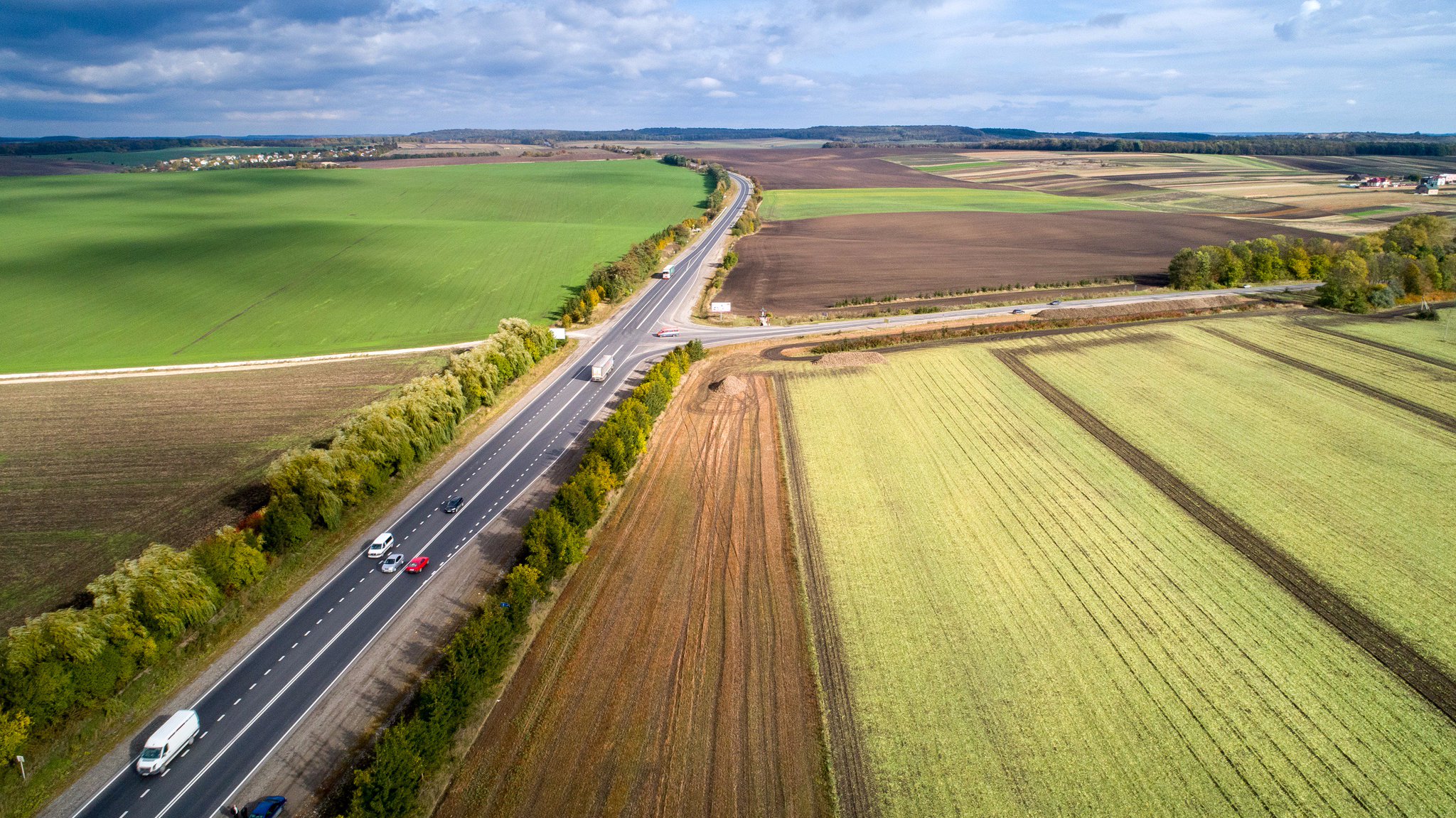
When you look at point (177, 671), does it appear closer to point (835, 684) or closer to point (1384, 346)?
point (835, 684)

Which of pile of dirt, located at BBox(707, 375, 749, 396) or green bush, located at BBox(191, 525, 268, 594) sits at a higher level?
pile of dirt, located at BBox(707, 375, 749, 396)

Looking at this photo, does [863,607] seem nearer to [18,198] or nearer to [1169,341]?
[1169,341]

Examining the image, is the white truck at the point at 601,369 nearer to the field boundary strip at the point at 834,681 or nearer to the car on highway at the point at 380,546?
the field boundary strip at the point at 834,681

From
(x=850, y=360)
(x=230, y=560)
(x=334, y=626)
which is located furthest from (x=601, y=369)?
(x=230, y=560)

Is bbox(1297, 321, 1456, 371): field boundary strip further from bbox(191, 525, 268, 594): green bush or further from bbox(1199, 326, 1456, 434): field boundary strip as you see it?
bbox(191, 525, 268, 594): green bush

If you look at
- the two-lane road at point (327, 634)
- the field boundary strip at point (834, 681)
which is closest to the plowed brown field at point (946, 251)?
the two-lane road at point (327, 634)

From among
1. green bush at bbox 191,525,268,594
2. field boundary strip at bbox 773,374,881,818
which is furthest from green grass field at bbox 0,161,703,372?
field boundary strip at bbox 773,374,881,818
